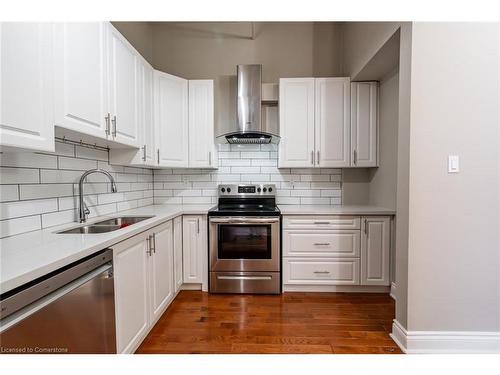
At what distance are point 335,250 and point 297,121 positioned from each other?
146 centimetres

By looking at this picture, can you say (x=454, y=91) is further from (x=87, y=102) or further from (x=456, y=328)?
(x=87, y=102)

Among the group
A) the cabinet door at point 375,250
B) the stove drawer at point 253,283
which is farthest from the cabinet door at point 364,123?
the stove drawer at point 253,283

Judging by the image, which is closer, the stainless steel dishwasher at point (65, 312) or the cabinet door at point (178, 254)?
the stainless steel dishwasher at point (65, 312)

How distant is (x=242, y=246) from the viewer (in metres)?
2.43

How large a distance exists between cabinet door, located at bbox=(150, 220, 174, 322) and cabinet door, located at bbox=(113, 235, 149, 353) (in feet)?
0.40

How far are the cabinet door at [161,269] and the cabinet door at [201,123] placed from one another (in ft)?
2.92

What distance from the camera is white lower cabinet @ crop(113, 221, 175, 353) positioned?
133 cm

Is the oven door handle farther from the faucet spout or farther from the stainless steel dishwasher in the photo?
the stainless steel dishwasher

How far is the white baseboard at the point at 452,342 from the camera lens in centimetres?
156

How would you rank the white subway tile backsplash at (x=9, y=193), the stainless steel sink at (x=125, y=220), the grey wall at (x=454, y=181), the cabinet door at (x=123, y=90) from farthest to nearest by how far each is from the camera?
the stainless steel sink at (x=125, y=220)
the cabinet door at (x=123, y=90)
the grey wall at (x=454, y=181)
the white subway tile backsplash at (x=9, y=193)

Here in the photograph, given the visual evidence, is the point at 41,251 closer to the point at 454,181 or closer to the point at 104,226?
the point at 104,226

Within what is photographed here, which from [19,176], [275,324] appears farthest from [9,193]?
[275,324]

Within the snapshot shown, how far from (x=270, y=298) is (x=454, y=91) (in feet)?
7.31

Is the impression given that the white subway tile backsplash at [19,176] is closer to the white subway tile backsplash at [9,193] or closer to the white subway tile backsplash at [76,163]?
the white subway tile backsplash at [9,193]
